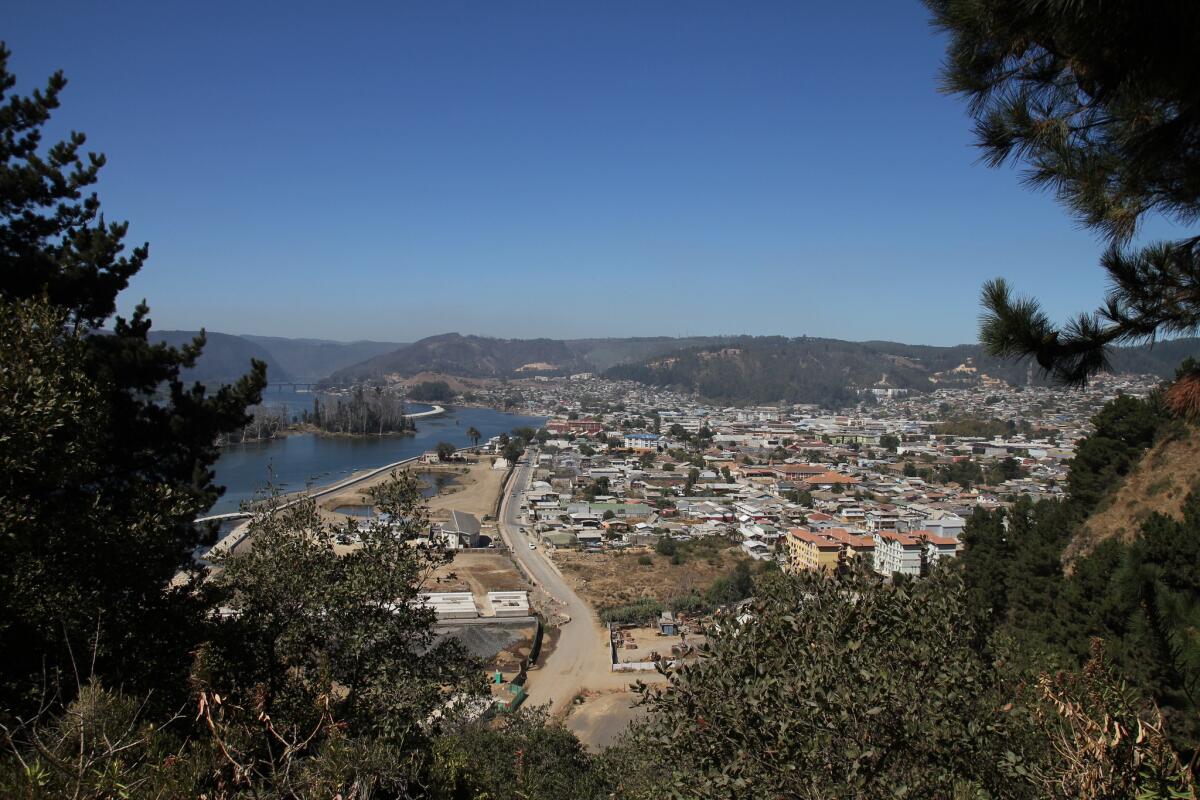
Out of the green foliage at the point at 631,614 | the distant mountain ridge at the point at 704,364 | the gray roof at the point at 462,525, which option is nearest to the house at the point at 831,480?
the gray roof at the point at 462,525

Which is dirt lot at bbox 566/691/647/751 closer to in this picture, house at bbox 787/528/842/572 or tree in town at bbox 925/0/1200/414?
house at bbox 787/528/842/572

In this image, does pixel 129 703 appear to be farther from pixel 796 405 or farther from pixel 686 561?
pixel 796 405

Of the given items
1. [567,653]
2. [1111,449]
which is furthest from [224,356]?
[1111,449]

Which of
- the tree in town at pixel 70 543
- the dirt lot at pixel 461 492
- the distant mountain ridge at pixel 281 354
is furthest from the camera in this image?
the distant mountain ridge at pixel 281 354

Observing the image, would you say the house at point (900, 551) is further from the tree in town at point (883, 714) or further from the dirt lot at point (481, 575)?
the tree in town at point (883, 714)

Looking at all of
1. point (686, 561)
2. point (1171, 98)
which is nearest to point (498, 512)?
point (686, 561)
